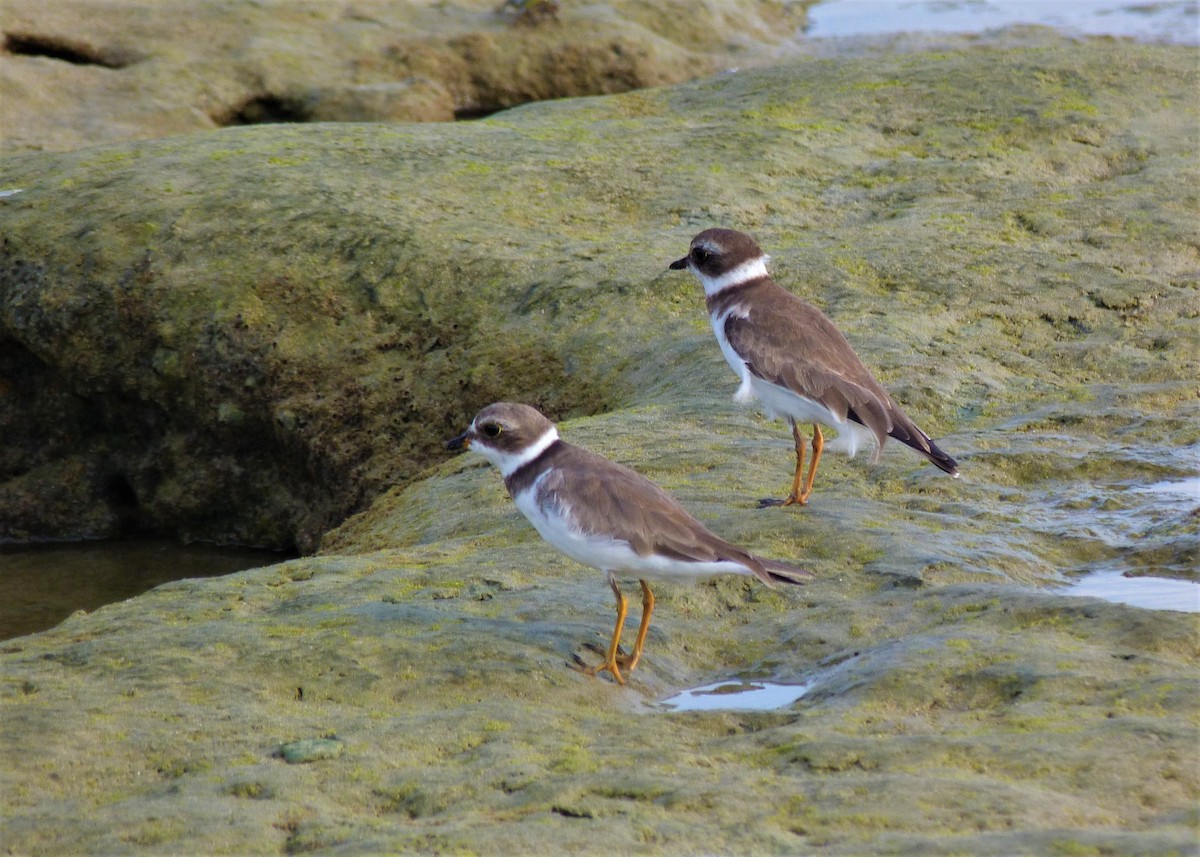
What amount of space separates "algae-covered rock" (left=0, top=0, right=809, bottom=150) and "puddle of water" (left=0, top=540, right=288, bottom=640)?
4.69 m

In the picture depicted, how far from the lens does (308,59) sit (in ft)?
51.7

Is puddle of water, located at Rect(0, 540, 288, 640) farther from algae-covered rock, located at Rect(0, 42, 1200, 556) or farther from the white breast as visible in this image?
the white breast

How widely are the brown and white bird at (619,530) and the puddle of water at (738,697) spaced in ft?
0.79

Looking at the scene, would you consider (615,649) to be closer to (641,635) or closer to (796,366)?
(641,635)

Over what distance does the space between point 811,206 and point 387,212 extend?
310 centimetres

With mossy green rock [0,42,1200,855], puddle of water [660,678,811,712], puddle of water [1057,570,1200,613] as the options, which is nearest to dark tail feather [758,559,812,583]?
mossy green rock [0,42,1200,855]

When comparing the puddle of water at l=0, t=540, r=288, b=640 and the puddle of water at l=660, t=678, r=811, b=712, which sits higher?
the puddle of water at l=660, t=678, r=811, b=712

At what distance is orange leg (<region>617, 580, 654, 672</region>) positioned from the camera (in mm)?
5258

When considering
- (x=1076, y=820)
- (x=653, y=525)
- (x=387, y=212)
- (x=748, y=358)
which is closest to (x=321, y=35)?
(x=387, y=212)

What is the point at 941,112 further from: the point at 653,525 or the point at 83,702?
the point at 83,702

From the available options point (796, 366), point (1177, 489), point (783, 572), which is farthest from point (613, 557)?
point (1177, 489)

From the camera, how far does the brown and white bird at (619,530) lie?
522 centimetres

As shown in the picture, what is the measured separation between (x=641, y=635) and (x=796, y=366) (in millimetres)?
1994

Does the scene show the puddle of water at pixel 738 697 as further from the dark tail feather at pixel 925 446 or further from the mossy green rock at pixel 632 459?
the dark tail feather at pixel 925 446
